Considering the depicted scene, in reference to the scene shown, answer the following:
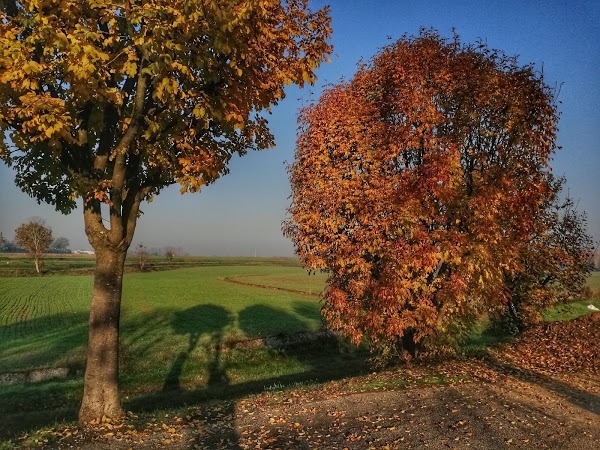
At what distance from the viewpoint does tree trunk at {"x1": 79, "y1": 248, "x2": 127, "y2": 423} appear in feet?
39.6

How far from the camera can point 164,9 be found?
1056 centimetres

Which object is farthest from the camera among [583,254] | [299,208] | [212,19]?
[583,254]

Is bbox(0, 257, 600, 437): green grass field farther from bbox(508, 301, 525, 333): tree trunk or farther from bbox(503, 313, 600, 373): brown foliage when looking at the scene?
bbox(503, 313, 600, 373): brown foliage

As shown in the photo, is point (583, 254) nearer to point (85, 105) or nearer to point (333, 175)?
point (333, 175)

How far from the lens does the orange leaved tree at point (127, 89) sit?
10.5 meters

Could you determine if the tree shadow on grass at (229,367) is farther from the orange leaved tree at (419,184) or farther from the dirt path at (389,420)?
the orange leaved tree at (419,184)

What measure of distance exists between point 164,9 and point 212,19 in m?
1.20

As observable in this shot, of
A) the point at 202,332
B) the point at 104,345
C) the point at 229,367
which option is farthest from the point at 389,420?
the point at 202,332

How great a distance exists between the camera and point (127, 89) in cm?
1365

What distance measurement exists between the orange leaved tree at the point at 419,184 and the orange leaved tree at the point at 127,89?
13.0 ft

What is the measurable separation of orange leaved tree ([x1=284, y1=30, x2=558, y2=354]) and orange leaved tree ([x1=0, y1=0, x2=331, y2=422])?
3.96m

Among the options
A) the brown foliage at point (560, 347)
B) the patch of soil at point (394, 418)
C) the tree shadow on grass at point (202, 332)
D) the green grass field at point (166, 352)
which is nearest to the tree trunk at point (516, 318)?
the brown foliage at point (560, 347)

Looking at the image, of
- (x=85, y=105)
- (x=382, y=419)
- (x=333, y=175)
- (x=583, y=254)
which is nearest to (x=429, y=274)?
(x=333, y=175)

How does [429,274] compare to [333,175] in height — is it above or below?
below
